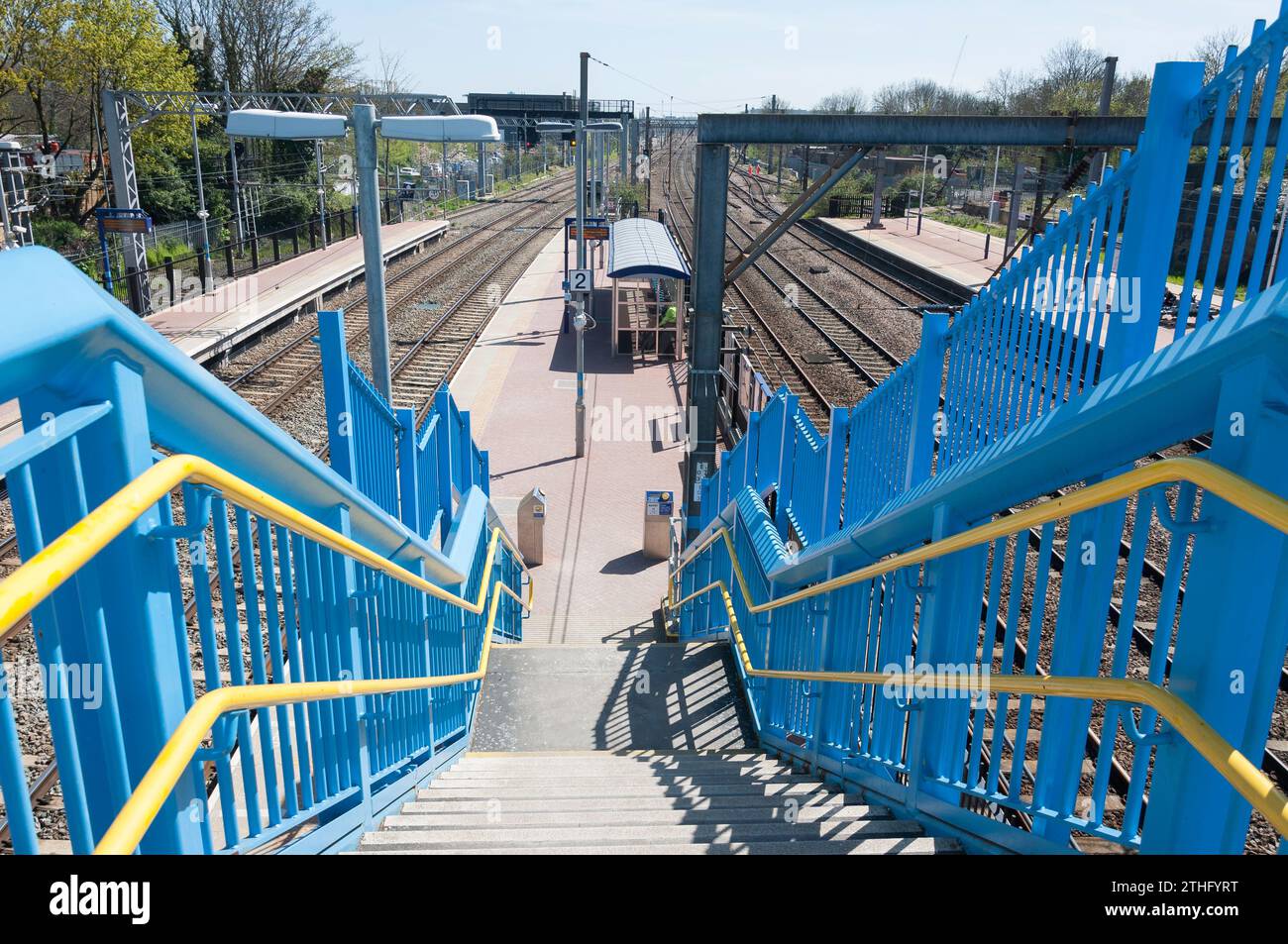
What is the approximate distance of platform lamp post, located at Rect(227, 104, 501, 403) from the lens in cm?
697

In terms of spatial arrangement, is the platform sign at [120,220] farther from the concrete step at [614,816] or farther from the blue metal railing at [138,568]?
the blue metal railing at [138,568]

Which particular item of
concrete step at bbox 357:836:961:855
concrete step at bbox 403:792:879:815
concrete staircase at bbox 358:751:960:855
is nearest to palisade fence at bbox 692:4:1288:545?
concrete step at bbox 357:836:961:855

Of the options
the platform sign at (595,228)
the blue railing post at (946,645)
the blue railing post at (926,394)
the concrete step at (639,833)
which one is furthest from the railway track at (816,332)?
the concrete step at (639,833)

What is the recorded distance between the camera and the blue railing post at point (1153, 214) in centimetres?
312

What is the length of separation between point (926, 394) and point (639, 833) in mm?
2656

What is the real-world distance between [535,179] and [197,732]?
81053 mm

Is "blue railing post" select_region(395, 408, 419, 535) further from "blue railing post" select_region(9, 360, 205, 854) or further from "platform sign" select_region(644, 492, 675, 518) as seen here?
"platform sign" select_region(644, 492, 675, 518)

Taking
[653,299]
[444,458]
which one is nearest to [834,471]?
[444,458]

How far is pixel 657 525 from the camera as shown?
41.1 ft

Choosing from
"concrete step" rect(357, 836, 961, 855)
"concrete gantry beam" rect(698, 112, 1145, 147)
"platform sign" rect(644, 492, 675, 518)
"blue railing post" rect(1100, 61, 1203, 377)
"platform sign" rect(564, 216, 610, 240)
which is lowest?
"platform sign" rect(644, 492, 675, 518)

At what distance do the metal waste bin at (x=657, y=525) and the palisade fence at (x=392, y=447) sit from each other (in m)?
4.01

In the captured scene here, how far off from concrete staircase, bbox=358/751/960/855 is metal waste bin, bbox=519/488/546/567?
6.86 meters

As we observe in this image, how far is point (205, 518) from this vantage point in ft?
6.24
